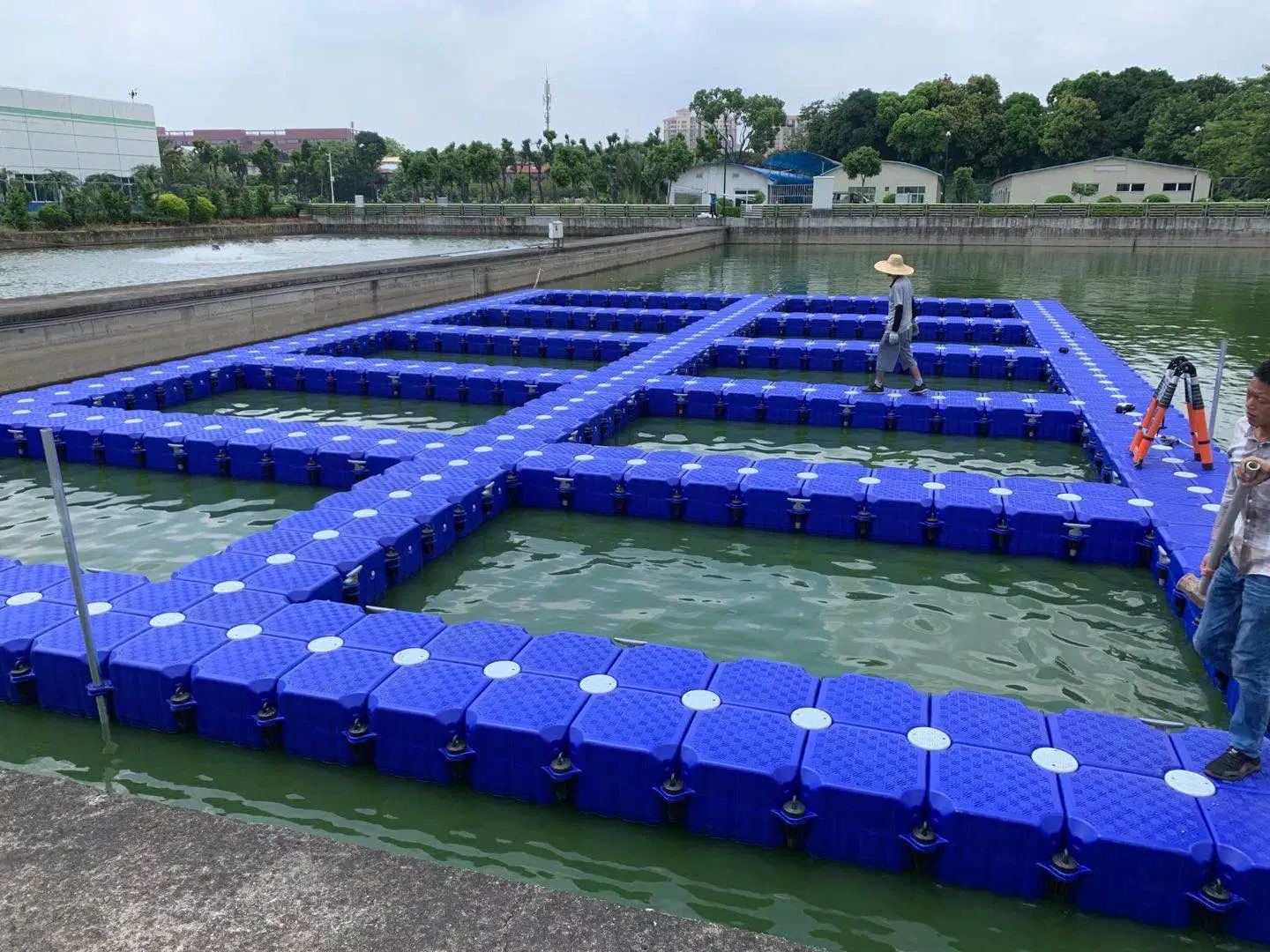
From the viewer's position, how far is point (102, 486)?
445 inches

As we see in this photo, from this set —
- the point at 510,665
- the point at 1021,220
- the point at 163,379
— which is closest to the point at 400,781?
the point at 510,665

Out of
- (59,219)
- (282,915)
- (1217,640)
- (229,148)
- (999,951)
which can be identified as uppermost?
(229,148)

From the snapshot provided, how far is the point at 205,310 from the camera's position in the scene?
18.5 meters

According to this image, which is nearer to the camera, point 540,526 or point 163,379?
point 540,526

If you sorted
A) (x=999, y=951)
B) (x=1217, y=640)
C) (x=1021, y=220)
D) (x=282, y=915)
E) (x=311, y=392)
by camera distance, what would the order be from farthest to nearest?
(x=1021, y=220)
(x=311, y=392)
(x=1217, y=640)
(x=999, y=951)
(x=282, y=915)

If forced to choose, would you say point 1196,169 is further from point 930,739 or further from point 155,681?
point 155,681

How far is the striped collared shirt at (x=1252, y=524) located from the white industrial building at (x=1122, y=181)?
72187 millimetres

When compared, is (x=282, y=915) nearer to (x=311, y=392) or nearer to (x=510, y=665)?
(x=510, y=665)

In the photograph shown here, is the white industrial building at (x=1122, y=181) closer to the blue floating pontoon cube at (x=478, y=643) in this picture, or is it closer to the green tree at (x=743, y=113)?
the green tree at (x=743, y=113)

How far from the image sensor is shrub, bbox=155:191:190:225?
63219mm

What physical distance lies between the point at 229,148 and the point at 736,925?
415 ft

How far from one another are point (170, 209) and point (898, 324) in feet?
210

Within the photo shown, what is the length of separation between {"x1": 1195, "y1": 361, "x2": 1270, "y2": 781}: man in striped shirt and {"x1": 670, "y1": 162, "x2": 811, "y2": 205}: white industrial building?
77.8 metres

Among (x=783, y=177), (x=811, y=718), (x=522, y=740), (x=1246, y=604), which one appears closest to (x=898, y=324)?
(x=811, y=718)
